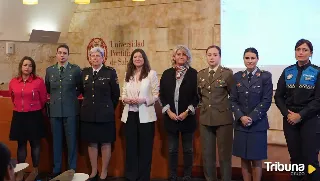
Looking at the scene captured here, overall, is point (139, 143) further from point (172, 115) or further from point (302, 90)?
point (302, 90)

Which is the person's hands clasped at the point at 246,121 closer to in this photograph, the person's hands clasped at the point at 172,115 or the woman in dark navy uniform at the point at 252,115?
the woman in dark navy uniform at the point at 252,115

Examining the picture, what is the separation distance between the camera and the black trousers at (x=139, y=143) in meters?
4.07

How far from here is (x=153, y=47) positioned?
271 inches

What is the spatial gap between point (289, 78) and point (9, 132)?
3115 millimetres

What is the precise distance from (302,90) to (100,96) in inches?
76.8

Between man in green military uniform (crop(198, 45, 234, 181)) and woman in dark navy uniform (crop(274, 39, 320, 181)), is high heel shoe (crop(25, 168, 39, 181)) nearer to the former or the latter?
man in green military uniform (crop(198, 45, 234, 181))

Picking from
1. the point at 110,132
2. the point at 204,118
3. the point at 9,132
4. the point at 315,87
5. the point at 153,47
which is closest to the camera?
the point at 315,87

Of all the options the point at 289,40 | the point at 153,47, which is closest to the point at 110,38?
the point at 153,47

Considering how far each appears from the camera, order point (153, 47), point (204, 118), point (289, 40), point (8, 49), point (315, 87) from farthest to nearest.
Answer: point (153, 47) < point (8, 49) < point (289, 40) < point (204, 118) < point (315, 87)

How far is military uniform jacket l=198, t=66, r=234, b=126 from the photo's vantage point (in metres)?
3.79

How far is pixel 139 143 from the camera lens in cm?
412

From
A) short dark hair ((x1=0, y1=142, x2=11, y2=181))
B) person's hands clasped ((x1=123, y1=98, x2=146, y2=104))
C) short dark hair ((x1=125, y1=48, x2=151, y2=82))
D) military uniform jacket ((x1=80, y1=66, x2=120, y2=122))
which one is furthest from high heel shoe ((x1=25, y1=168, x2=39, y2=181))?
short dark hair ((x1=0, y1=142, x2=11, y2=181))

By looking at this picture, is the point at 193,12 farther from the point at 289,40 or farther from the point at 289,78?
the point at 289,78

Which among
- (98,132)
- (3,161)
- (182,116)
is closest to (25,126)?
(98,132)
